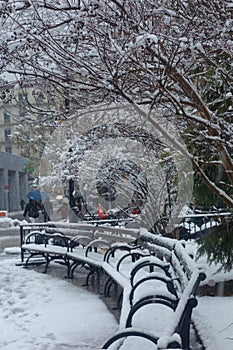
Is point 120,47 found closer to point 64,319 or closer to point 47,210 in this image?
point 64,319

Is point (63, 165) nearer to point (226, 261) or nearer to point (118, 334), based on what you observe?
point (226, 261)

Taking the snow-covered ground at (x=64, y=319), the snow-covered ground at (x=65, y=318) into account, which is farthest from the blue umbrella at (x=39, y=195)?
the snow-covered ground at (x=64, y=319)

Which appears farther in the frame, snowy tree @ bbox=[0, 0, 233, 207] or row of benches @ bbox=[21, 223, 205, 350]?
snowy tree @ bbox=[0, 0, 233, 207]

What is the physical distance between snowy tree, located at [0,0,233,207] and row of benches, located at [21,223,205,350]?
122 centimetres

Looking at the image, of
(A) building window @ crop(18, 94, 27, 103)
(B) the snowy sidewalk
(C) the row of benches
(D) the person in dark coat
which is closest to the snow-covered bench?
(C) the row of benches

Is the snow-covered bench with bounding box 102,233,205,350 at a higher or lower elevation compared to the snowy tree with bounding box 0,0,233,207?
lower

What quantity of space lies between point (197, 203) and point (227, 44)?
4.49 metres

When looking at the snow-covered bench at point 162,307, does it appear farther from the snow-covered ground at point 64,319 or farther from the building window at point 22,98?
the building window at point 22,98

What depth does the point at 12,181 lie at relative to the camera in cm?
5891

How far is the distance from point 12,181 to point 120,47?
5550cm

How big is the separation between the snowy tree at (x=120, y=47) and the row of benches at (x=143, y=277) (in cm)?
122

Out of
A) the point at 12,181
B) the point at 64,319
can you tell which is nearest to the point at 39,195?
the point at 64,319

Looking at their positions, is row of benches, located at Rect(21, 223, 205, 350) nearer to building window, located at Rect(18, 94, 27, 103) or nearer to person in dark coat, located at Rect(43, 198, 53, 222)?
building window, located at Rect(18, 94, 27, 103)

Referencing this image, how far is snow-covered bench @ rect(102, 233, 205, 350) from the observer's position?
3.72 meters
